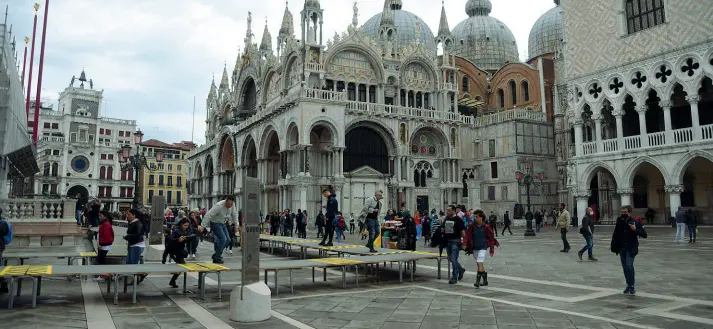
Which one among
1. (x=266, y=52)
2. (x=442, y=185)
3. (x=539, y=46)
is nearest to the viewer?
(x=442, y=185)

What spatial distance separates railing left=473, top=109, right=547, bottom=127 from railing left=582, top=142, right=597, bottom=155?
9212mm

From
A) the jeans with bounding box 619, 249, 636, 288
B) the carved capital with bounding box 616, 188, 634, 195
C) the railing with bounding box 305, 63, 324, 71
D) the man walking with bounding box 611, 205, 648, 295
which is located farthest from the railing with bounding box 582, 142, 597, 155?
the jeans with bounding box 619, 249, 636, 288

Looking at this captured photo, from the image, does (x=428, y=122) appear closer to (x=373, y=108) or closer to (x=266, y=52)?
(x=373, y=108)

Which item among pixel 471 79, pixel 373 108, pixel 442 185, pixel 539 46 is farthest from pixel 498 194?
pixel 539 46

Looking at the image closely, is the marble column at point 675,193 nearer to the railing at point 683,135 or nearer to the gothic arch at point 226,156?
the railing at point 683,135

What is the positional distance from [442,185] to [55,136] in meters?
55.2

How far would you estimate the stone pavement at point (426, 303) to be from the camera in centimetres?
674

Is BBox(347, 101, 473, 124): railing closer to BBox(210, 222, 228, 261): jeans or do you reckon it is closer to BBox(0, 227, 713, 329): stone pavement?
BBox(210, 222, 228, 261): jeans

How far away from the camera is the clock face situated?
221 feet

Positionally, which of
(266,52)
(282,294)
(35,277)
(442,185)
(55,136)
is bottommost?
(282,294)

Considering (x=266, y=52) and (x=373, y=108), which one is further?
(x=266, y=52)

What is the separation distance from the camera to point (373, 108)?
36875 mm

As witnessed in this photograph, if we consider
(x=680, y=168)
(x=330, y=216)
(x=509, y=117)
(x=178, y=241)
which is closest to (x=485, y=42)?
(x=509, y=117)

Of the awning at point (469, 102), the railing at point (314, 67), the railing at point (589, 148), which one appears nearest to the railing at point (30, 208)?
the railing at point (314, 67)
